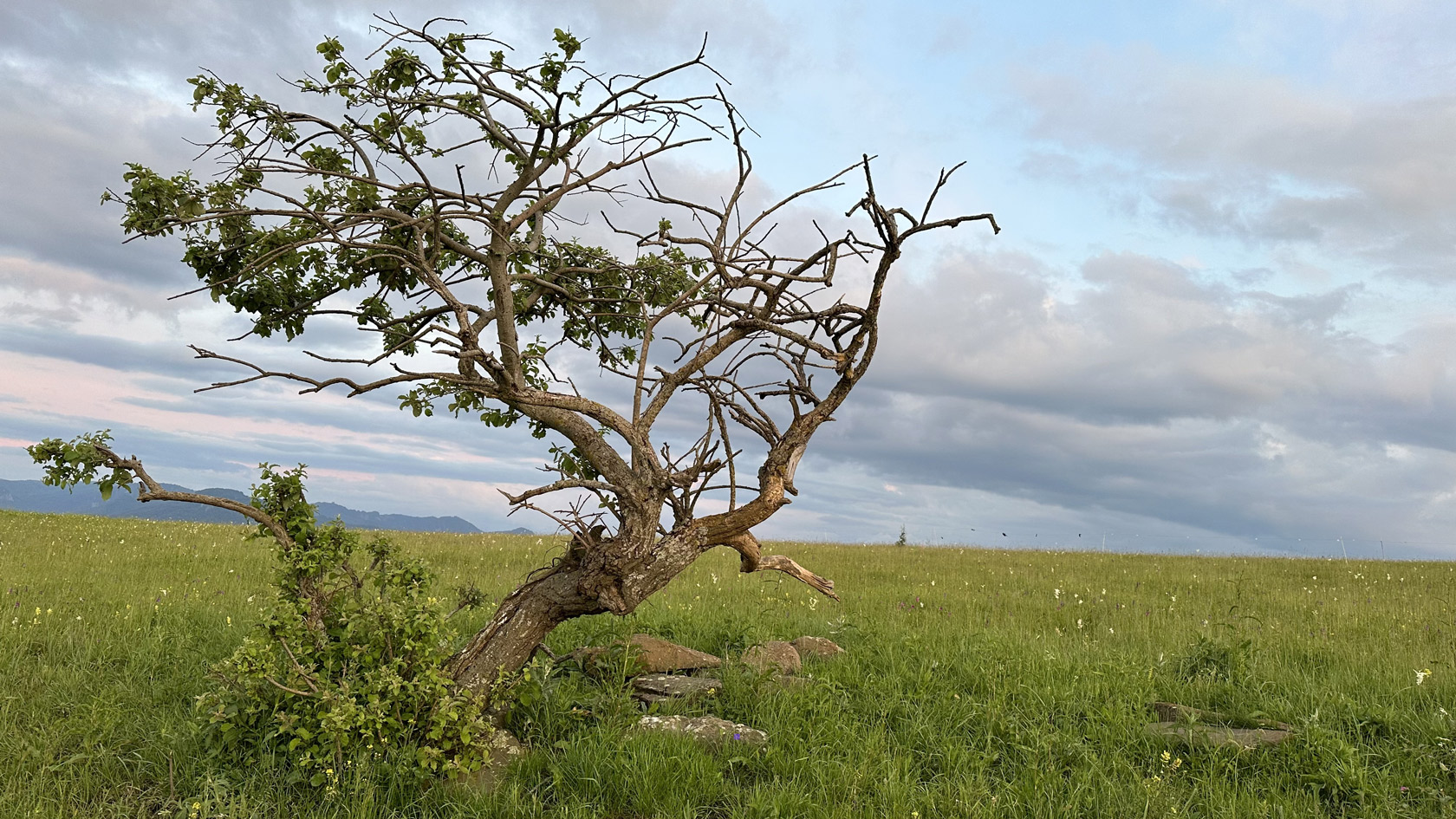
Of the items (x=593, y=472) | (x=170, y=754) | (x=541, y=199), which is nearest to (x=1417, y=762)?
(x=593, y=472)

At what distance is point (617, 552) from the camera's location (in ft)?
22.1

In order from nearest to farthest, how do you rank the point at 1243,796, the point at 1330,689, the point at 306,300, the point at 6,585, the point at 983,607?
the point at 1243,796, the point at 306,300, the point at 1330,689, the point at 6,585, the point at 983,607

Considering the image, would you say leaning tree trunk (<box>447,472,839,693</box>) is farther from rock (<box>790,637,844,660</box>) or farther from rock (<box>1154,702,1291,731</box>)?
rock (<box>1154,702,1291,731</box>)

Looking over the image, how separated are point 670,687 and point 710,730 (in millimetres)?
977

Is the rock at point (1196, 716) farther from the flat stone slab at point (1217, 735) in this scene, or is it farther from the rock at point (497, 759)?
the rock at point (497, 759)

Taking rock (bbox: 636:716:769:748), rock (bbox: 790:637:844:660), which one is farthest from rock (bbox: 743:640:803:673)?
rock (bbox: 636:716:769:748)

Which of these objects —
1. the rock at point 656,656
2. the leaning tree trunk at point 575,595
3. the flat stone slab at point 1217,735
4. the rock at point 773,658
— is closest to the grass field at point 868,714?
the flat stone slab at point 1217,735

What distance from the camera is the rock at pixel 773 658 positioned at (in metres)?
8.09

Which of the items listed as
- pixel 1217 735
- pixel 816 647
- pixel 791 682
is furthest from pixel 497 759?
pixel 1217 735

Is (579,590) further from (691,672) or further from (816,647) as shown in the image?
(816,647)

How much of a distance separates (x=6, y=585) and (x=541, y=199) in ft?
36.4

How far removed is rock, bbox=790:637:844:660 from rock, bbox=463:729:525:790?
331 cm

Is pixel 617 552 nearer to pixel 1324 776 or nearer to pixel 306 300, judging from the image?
pixel 306 300

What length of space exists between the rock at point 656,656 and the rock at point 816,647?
3.26 ft
